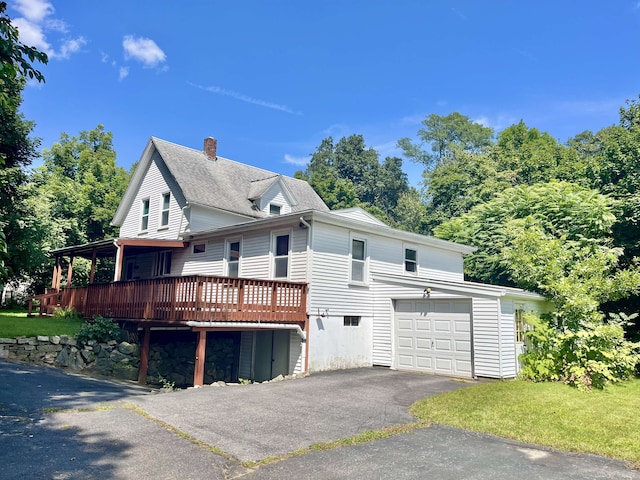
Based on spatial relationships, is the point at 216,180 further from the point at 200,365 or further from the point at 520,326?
the point at 520,326

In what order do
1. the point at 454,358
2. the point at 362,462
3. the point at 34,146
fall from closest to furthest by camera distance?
the point at 362,462 → the point at 454,358 → the point at 34,146

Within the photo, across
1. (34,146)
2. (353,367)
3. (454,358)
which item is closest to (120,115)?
(34,146)

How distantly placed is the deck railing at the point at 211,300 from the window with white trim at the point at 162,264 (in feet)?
15.7

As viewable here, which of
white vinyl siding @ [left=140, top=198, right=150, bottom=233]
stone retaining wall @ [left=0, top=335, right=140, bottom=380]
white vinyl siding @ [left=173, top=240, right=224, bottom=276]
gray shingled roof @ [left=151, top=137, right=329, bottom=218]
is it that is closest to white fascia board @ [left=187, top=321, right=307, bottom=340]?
white vinyl siding @ [left=173, top=240, right=224, bottom=276]

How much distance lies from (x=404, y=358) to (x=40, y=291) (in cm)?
2454

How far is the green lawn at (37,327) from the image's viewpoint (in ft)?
47.0

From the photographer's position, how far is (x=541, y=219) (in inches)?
779

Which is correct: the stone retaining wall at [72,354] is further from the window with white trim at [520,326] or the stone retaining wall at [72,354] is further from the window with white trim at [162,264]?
the window with white trim at [520,326]

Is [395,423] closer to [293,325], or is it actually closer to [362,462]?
[362,462]

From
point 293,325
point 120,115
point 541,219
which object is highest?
point 120,115

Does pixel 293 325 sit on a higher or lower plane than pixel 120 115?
lower

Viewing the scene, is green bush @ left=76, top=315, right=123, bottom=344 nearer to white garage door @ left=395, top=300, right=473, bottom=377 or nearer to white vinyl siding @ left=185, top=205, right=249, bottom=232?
white vinyl siding @ left=185, top=205, right=249, bottom=232

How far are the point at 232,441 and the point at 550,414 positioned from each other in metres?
5.85

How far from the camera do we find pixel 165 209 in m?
20.6
